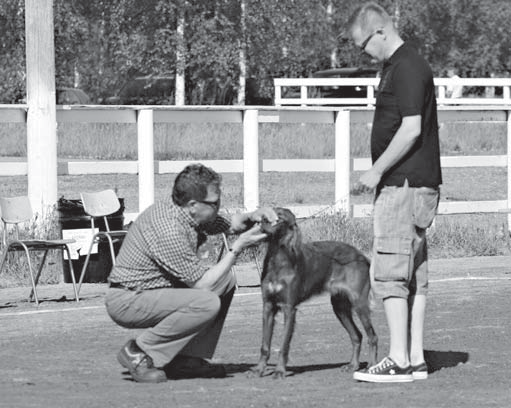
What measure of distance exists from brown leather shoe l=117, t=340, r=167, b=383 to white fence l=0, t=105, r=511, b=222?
6.41 metres

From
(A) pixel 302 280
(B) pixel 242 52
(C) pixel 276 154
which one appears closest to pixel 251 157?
(A) pixel 302 280

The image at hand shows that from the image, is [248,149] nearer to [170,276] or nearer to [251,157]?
[251,157]

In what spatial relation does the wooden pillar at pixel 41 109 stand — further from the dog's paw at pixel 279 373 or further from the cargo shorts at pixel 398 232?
the cargo shorts at pixel 398 232

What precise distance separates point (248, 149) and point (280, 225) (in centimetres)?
761

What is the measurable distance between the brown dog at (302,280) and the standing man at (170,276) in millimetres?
167

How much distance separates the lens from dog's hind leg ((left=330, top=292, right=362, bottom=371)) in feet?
28.7

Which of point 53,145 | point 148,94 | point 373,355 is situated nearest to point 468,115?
point 53,145

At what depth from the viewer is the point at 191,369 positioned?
864 cm

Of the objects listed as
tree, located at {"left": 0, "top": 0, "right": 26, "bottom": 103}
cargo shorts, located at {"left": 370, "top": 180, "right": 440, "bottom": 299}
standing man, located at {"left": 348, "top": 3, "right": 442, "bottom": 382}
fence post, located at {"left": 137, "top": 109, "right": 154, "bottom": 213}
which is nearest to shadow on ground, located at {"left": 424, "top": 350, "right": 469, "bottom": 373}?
standing man, located at {"left": 348, "top": 3, "right": 442, "bottom": 382}

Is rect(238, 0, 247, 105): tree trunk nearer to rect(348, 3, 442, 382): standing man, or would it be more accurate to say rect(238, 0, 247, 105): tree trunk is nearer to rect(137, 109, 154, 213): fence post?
rect(137, 109, 154, 213): fence post

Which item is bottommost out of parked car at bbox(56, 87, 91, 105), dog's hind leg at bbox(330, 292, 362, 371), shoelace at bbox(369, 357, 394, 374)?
shoelace at bbox(369, 357, 394, 374)

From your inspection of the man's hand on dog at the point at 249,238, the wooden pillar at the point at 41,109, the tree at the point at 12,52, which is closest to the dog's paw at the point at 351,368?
the man's hand on dog at the point at 249,238

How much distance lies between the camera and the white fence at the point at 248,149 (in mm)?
15258

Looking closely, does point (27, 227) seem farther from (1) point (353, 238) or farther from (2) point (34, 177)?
(1) point (353, 238)
